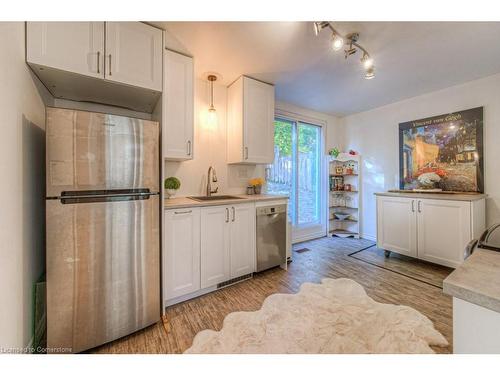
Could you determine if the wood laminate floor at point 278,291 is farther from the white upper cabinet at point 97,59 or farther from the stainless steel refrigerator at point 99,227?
Result: the white upper cabinet at point 97,59

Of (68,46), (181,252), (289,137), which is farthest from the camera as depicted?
(289,137)

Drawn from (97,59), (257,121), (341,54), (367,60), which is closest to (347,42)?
(341,54)

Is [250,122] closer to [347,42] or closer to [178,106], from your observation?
[178,106]

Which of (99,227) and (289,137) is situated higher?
(289,137)

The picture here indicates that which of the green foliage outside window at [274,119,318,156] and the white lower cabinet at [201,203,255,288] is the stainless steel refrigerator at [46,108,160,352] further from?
the green foliage outside window at [274,119,318,156]

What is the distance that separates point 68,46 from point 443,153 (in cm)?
429

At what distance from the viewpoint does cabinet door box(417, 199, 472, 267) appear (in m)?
2.31

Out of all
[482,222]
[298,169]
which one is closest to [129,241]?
[298,169]

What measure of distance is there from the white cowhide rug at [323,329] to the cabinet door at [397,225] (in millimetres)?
1305

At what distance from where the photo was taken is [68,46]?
132cm

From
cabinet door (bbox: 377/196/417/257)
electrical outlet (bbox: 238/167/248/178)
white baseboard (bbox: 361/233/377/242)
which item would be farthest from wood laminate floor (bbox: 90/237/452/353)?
electrical outlet (bbox: 238/167/248/178)

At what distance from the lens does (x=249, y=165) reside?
306 centimetres

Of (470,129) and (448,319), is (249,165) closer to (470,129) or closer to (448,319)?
(448,319)
